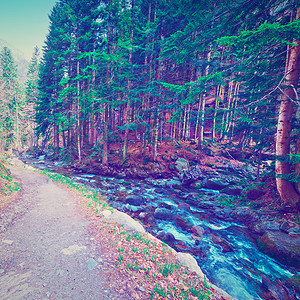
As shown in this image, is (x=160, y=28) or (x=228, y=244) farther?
(x=160, y=28)

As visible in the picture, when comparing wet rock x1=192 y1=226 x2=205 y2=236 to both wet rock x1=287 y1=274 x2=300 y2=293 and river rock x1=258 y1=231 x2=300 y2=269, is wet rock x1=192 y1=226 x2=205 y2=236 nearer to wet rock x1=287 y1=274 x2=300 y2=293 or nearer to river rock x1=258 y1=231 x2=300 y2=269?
river rock x1=258 y1=231 x2=300 y2=269

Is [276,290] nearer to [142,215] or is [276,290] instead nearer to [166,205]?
→ [142,215]

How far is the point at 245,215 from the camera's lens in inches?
366

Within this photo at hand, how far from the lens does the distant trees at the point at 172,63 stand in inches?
323

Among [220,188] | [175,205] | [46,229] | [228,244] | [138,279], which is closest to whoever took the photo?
[138,279]

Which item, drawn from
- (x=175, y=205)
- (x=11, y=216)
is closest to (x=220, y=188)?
(x=175, y=205)

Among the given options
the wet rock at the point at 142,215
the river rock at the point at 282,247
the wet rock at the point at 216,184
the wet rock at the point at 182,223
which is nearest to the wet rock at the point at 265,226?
the river rock at the point at 282,247

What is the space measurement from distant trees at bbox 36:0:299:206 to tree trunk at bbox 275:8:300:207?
11 cm

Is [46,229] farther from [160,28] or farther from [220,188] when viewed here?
[160,28]

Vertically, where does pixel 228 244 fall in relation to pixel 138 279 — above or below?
below

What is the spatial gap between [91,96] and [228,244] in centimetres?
1859

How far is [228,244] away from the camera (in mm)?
7426

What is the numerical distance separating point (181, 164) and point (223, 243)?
429 inches

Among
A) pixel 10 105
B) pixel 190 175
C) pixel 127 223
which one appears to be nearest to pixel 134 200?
pixel 127 223
